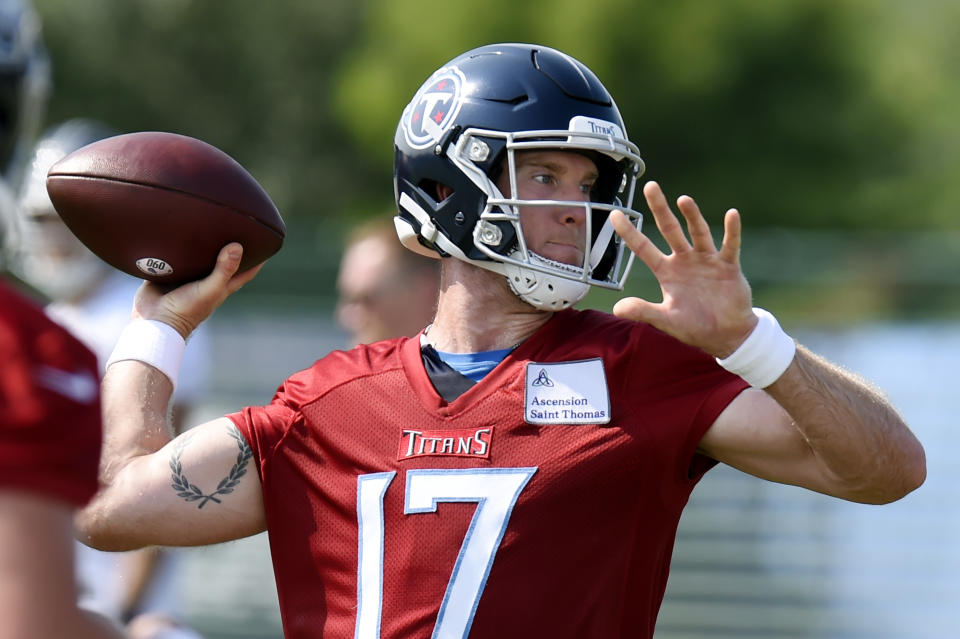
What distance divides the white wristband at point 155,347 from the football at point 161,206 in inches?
5.0

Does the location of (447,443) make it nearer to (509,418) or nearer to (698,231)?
(509,418)

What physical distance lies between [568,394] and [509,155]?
546mm

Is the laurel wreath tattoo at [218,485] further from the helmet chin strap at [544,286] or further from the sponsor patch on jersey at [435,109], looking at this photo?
the sponsor patch on jersey at [435,109]

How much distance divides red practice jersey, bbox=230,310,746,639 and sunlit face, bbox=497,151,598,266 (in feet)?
0.63

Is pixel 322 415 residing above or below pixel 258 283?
below

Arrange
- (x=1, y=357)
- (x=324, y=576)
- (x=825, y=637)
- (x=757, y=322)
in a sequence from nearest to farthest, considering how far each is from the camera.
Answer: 1. (x=1, y=357)
2. (x=757, y=322)
3. (x=324, y=576)
4. (x=825, y=637)

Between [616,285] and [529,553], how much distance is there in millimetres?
643

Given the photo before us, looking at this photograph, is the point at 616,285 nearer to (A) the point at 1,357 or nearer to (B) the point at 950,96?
(A) the point at 1,357

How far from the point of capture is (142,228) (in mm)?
2963

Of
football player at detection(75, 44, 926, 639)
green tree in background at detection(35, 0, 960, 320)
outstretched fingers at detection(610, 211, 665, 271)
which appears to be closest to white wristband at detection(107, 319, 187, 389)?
football player at detection(75, 44, 926, 639)

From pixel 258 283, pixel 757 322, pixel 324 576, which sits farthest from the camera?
pixel 258 283

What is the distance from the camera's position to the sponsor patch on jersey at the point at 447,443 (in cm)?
272

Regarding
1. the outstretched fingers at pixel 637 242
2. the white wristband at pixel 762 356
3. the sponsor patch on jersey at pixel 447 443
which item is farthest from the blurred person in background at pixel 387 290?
the white wristband at pixel 762 356

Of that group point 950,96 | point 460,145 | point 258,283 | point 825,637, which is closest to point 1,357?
point 460,145
